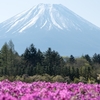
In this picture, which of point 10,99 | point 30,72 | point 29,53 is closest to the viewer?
point 10,99

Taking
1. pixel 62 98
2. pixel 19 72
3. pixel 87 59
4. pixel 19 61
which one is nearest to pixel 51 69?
pixel 19 72

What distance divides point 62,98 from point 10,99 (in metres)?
0.55

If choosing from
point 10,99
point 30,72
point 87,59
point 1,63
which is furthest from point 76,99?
point 87,59

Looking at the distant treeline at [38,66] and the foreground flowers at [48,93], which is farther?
the distant treeline at [38,66]

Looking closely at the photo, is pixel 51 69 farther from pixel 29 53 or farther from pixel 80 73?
pixel 29 53

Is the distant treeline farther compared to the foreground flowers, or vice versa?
the distant treeline

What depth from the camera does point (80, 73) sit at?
168ft

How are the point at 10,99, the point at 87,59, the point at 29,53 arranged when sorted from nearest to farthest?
the point at 10,99, the point at 29,53, the point at 87,59

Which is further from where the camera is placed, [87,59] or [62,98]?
[87,59]

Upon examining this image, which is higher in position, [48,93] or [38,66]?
[38,66]

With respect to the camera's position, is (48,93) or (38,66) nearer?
→ (48,93)

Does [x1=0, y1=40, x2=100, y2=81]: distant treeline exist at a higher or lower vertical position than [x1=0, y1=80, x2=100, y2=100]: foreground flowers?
higher

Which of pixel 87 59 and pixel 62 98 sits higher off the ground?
pixel 87 59

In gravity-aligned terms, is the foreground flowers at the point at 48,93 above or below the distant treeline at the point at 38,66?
below
